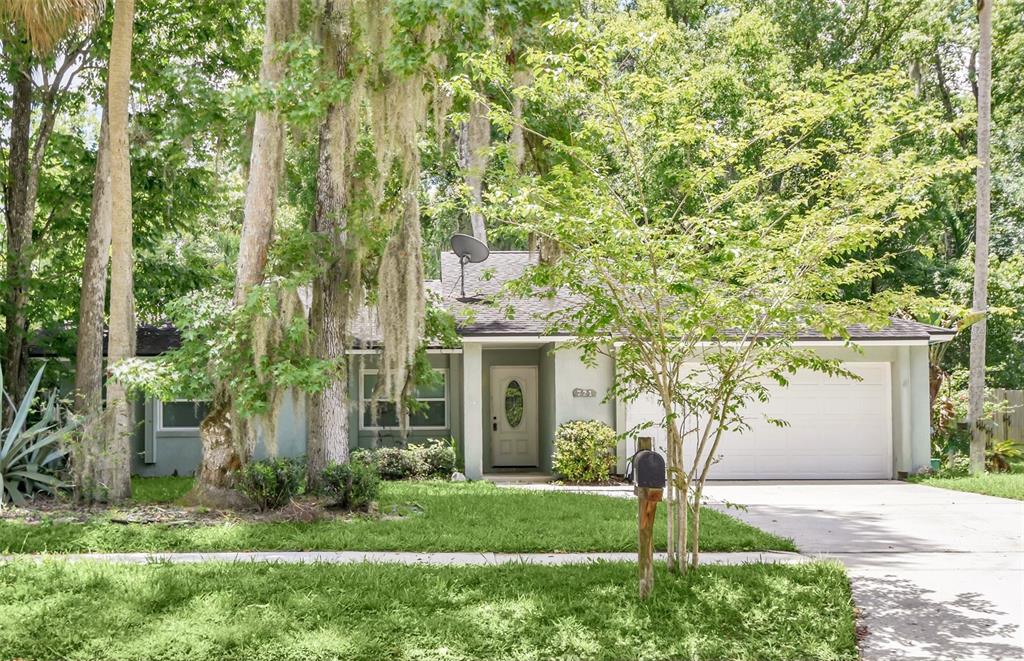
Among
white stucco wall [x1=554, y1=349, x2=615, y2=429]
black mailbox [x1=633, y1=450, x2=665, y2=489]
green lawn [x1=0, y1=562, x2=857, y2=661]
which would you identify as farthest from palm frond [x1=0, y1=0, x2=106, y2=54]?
white stucco wall [x1=554, y1=349, x2=615, y2=429]

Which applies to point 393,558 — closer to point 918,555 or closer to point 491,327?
point 918,555

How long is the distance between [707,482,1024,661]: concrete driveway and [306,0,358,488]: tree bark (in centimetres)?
499

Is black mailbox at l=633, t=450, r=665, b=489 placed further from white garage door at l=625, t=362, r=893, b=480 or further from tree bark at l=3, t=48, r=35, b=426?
tree bark at l=3, t=48, r=35, b=426

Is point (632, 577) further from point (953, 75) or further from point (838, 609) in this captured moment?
point (953, 75)

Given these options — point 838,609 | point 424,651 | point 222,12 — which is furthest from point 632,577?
point 222,12

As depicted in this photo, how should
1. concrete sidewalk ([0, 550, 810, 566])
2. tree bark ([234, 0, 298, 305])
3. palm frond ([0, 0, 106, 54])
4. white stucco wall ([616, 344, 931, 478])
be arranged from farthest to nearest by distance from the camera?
1. white stucco wall ([616, 344, 931, 478])
2. tree bark ([234, 0, 298, 305])
3. palm frond ([0, 0, 106, 54])
4. concrete sidewalk ([0, 550, 810, 566])

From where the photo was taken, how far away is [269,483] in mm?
10016

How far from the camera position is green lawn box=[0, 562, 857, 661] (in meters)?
5.36

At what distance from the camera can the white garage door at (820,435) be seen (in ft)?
51.9

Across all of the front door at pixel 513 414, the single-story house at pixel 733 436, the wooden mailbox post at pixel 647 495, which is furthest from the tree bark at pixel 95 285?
the wooden mailbox post at pixel 647 495

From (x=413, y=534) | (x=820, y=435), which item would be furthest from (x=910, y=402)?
(x=413, y=534)

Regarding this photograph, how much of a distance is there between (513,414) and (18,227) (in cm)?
915

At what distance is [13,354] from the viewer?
45.7 ft

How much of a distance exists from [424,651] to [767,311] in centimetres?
306
